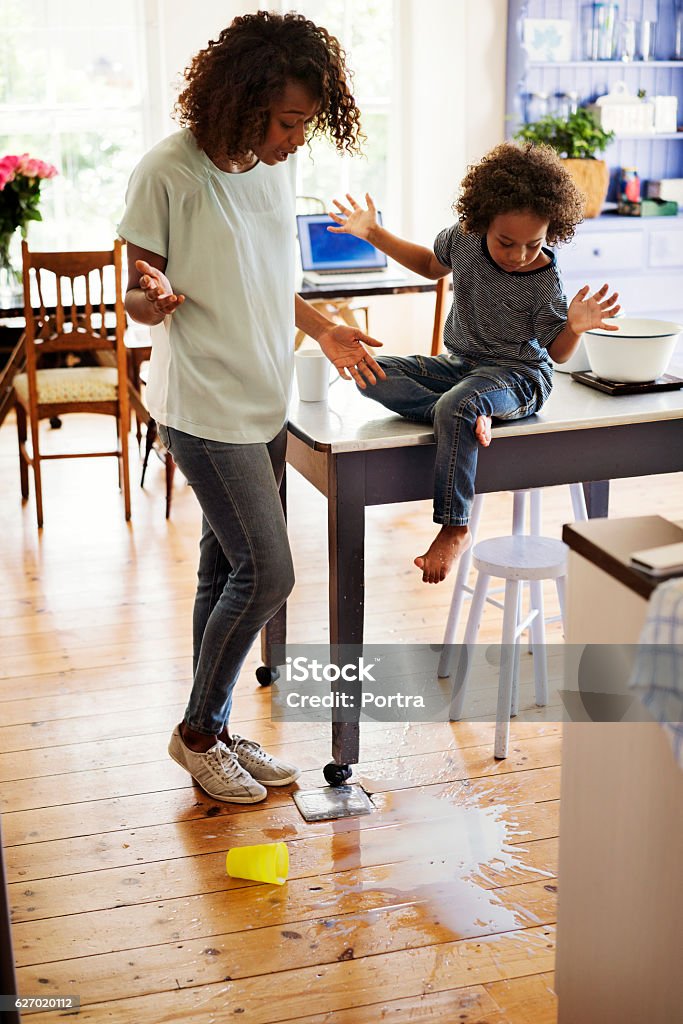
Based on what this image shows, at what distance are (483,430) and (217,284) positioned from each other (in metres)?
0.58

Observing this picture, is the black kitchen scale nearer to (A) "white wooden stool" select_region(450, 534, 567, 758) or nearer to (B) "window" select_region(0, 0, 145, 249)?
(A) "white wooden stool" select_region(450, 534, 567, 758)

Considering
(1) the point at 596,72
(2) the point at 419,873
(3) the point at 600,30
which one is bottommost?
(2) the point at 419,873

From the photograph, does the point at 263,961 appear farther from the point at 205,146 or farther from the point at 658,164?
the point at 658,164

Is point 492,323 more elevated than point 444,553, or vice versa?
point 492,323

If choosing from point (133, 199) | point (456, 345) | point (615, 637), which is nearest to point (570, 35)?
point (456, 345)

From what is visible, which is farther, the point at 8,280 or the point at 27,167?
the point at 8,280

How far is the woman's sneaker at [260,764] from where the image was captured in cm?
241

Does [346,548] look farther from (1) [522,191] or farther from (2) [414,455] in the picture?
(1) [522,191]

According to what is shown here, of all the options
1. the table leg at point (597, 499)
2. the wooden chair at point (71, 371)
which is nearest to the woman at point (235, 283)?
the table leg at point (597, 499)

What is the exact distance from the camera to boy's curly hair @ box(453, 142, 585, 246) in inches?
86.1

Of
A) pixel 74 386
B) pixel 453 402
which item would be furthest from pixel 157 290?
pixel 74 386

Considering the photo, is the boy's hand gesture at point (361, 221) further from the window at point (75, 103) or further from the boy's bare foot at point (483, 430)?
the window at point (75, 103)

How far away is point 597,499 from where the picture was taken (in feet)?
9.93

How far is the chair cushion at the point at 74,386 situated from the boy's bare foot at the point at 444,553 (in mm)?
2253
